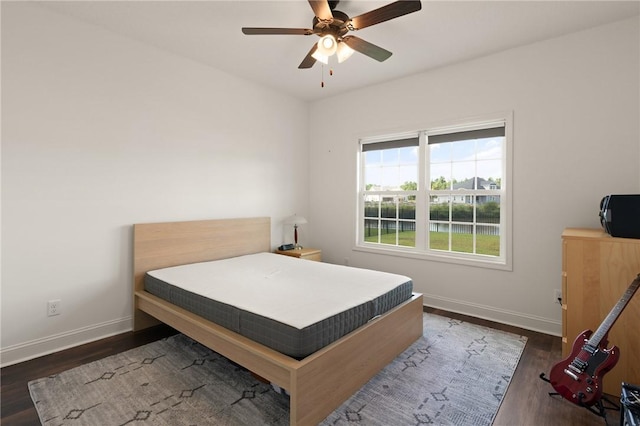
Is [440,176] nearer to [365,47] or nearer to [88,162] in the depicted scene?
[365,47]

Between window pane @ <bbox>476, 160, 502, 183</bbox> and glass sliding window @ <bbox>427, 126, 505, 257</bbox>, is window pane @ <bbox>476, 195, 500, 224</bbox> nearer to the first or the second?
glass sliding window @ <bbox>427, 126, 505, 257</bbox>

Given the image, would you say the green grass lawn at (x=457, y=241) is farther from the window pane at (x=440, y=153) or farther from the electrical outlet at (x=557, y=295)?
the window pane at (x=440, y=153)

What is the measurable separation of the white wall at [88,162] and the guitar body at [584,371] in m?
3.30

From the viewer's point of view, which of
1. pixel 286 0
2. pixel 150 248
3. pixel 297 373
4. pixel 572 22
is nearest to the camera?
pixel 297 373

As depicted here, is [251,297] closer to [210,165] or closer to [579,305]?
[210,165]

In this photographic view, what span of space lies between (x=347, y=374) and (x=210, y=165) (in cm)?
264

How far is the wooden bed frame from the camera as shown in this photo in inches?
63.4

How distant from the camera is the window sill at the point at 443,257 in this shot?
126 inches

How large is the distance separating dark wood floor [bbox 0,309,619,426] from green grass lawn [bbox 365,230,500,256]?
830 mm

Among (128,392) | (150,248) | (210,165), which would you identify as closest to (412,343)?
(128,392)

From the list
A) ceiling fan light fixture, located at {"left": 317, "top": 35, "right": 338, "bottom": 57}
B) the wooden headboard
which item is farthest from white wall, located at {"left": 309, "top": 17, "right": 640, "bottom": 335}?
the wooden headboard

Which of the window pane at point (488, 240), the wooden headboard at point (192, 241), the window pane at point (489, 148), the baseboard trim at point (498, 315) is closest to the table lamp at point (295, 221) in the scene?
the wooden headboard at point (192, 241)

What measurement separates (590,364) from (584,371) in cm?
5

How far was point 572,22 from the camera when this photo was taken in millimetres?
2555
